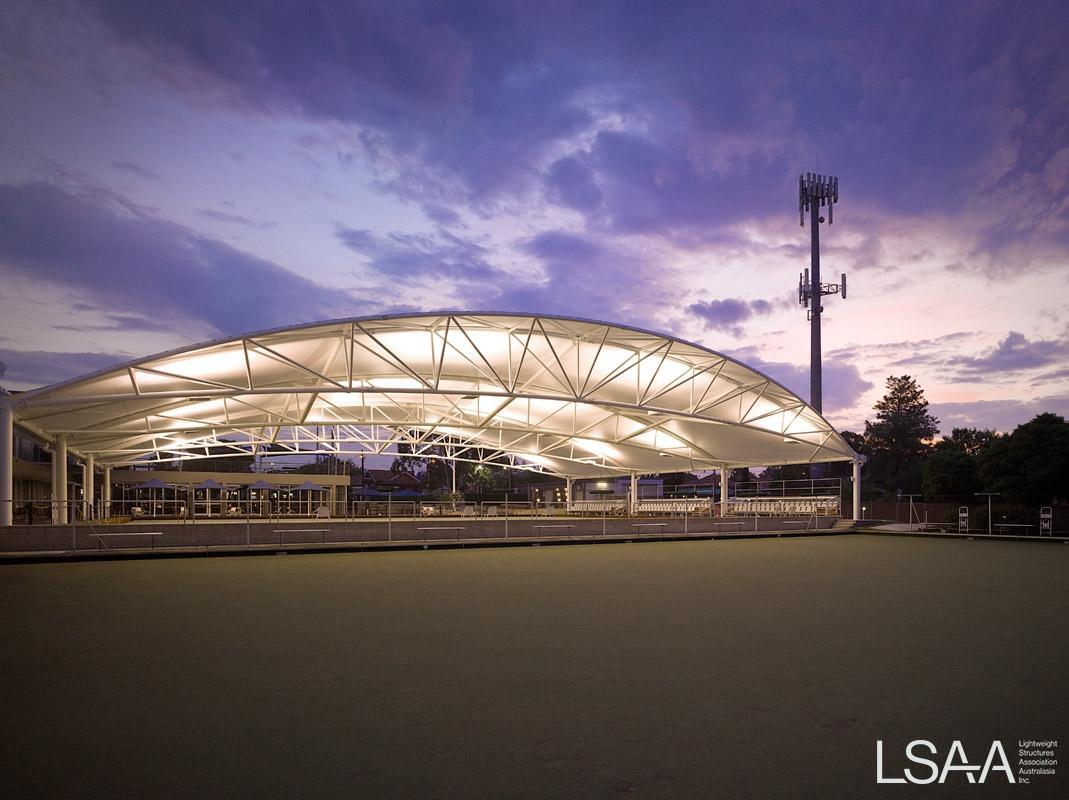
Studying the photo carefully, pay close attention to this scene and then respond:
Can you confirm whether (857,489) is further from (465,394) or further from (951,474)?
(465,394)

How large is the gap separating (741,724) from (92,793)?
4386mm

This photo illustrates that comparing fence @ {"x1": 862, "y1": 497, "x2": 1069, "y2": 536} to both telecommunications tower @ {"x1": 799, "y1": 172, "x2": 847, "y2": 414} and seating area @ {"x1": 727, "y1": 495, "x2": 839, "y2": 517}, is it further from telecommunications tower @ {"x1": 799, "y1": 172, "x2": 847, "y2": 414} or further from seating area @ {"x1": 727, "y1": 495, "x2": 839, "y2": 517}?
telecommunications tower @ {"x1": 799, "y1": 172, "x2": 847, "y2": 414}

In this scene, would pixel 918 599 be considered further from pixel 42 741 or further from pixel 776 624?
pixel 42 741

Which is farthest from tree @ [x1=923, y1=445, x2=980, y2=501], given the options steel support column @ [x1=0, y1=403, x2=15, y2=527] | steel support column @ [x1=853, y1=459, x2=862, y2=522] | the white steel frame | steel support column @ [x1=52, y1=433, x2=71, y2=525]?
steel support column @ [x1=52, y1=433, x2=71, y2=525]

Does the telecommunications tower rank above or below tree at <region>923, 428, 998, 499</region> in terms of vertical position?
above

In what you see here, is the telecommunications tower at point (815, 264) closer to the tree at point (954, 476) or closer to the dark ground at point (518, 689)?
the tree at point (954, 476)

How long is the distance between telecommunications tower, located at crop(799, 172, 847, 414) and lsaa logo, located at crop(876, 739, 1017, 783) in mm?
68706

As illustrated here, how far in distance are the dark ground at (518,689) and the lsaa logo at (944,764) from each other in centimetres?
9

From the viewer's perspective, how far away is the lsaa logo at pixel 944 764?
4.69 meters

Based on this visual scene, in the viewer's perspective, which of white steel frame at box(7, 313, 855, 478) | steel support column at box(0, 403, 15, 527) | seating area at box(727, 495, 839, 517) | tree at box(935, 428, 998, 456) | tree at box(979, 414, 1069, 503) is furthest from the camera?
tree at box(935, 428, 998, 456)

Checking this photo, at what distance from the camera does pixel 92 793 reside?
4352mm

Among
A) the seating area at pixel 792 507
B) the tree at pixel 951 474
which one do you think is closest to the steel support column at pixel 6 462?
the seating area at pixel 792 507

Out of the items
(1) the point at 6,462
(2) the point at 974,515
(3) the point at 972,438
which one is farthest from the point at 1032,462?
(1) the point at 6,462

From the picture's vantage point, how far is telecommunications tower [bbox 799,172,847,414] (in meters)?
71.5
